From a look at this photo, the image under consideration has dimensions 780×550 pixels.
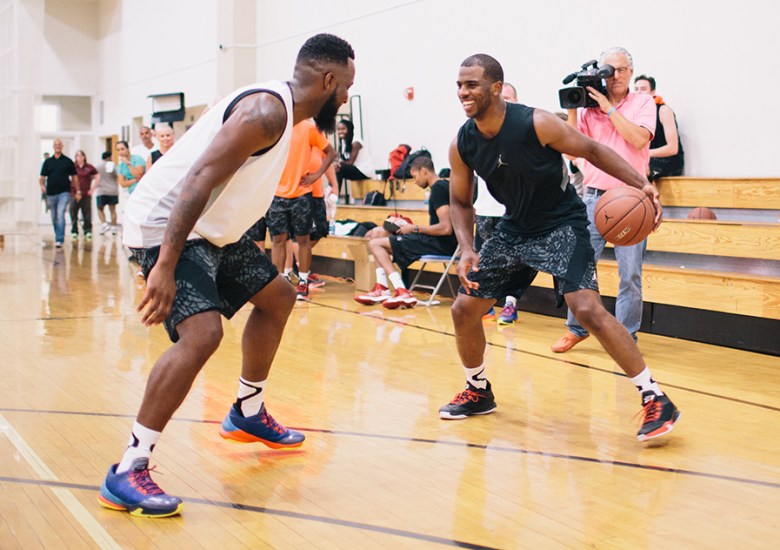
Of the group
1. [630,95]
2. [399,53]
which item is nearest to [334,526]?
[630,95]

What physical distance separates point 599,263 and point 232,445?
423 centimetres

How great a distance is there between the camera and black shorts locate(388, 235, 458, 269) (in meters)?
7.70

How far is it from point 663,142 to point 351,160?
505 cm

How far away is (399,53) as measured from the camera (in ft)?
36.1

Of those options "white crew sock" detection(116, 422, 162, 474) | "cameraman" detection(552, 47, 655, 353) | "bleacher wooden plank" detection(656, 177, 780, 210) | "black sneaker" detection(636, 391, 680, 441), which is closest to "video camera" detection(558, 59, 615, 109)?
"cameraman" detection(552, 47, 655, 353)

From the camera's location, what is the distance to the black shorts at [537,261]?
12.4 ft

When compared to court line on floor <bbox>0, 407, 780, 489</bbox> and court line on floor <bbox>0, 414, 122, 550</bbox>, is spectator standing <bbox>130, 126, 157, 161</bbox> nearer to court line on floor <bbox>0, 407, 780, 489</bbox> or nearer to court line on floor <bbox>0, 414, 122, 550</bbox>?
court line on floor <bbox>0, 407, 780, 489</bbox>

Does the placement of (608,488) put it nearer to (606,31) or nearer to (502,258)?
(502,258)

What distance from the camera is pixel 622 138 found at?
548 centimetres

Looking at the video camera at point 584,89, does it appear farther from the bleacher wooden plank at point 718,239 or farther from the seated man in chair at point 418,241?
the seated man in chair at point 418,241

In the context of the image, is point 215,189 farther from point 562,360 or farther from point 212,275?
point 562,360

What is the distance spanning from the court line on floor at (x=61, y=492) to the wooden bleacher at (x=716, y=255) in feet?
14.9

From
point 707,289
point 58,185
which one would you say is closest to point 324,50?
point 707,289

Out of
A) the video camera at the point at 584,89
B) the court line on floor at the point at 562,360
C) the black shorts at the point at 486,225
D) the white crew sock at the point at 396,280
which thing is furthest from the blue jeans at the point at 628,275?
the white crew sock at the point at 396,280
